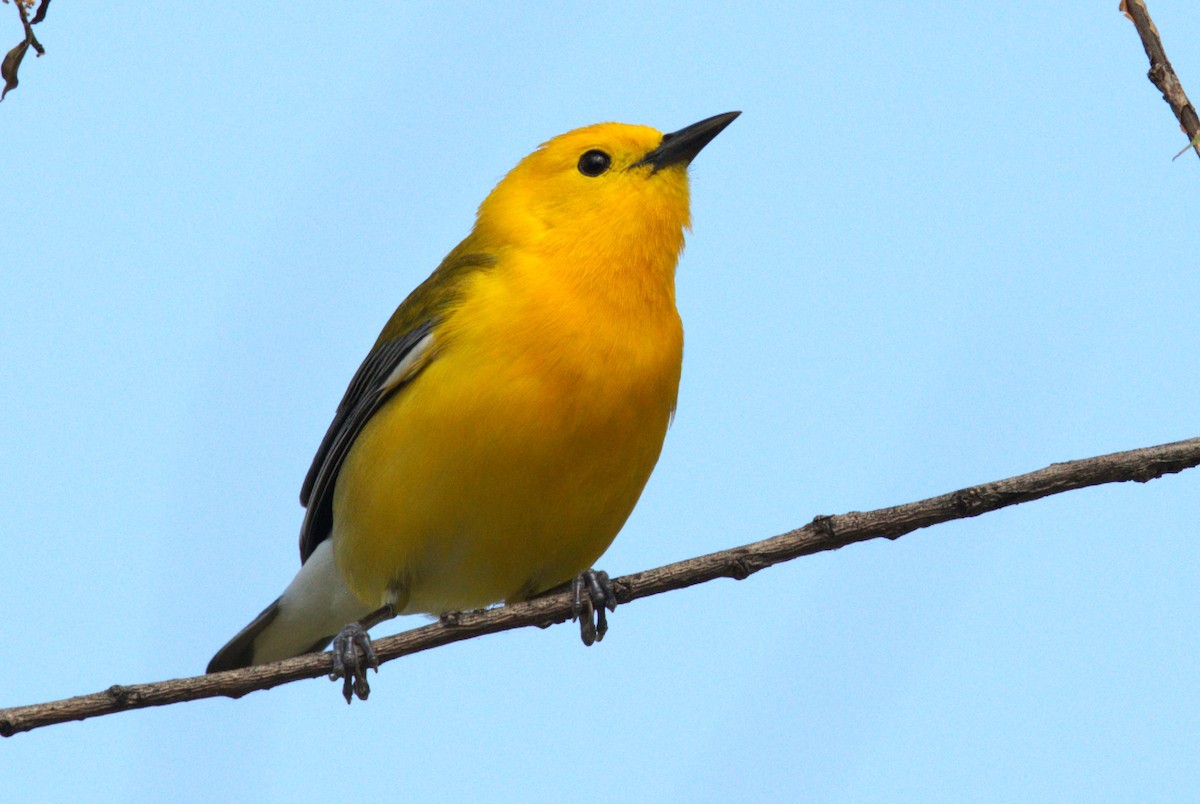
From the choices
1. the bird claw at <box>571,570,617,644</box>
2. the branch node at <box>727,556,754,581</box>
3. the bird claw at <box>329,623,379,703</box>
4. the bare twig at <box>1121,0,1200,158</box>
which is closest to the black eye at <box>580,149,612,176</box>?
the bird claw at <box>571,570,617,644</box>

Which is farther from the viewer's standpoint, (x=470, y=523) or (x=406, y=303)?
(x=406, y=303)

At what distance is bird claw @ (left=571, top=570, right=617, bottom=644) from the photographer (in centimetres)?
559

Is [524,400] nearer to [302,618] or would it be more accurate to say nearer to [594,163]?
[594,163]

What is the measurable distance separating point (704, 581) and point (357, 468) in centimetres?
253

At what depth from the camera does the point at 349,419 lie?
22.2 ft

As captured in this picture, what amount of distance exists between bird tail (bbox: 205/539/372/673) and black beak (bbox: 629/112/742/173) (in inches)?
106

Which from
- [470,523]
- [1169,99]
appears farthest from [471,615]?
[1169,99]

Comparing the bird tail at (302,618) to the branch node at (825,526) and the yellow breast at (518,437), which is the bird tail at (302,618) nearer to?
the yellow breast at (518,437)

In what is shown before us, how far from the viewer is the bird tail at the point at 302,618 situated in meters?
7.15

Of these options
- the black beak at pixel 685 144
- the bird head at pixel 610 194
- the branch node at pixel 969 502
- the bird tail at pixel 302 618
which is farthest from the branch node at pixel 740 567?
the bird tail at pixel 302 618

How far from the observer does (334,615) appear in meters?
7.25

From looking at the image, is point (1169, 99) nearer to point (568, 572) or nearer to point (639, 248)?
point (639, 248)

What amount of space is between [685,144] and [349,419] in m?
2.24

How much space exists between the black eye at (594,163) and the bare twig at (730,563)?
2638 mm
